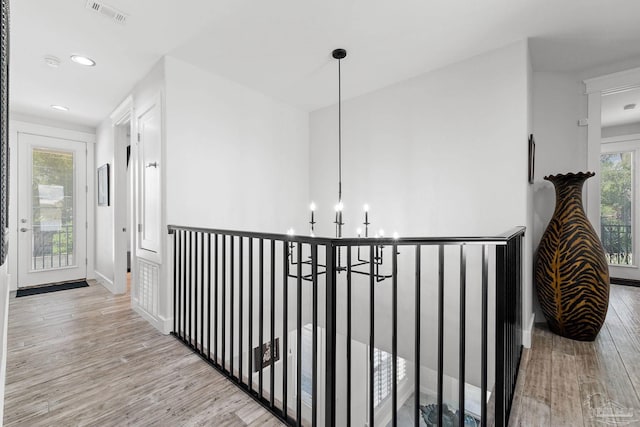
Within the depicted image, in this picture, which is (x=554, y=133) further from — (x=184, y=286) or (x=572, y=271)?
(x=184, y=286)

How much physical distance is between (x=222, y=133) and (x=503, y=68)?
8.61 ft

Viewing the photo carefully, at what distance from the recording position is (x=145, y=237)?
3.10 metres

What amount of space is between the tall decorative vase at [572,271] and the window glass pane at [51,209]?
20.3 ft

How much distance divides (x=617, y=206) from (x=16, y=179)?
877 cm

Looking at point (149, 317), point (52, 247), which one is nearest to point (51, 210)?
point (52, 247)

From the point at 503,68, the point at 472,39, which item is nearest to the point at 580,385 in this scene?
the point at 503,68

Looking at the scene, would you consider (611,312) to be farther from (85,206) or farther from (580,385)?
(85,206)

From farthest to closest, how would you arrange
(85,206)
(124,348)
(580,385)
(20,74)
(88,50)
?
(85,206) < (20,74) < (88,50) < (124,348) < (580,385)

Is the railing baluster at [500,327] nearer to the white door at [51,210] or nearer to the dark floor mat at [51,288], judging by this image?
the dark floor mat at [51,288]

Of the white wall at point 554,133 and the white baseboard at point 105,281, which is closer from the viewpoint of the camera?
the white wall at point 554,133

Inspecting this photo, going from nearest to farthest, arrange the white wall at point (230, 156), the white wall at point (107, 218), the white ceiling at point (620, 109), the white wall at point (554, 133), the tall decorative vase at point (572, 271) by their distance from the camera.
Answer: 1. the tall decorative vase at point (572, 271)
2. the white wall at point (230, 156)
3. the white wall at point (554, 133)
4. the white ceiling at point (620, 109)
5. the white wall at point (107, 218)

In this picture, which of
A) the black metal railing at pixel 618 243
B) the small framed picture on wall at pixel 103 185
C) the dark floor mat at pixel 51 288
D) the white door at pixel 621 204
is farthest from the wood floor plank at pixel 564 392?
the dark floor mat at pixel 51 288

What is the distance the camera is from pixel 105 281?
14.3 ft

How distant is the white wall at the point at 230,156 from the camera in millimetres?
2777
